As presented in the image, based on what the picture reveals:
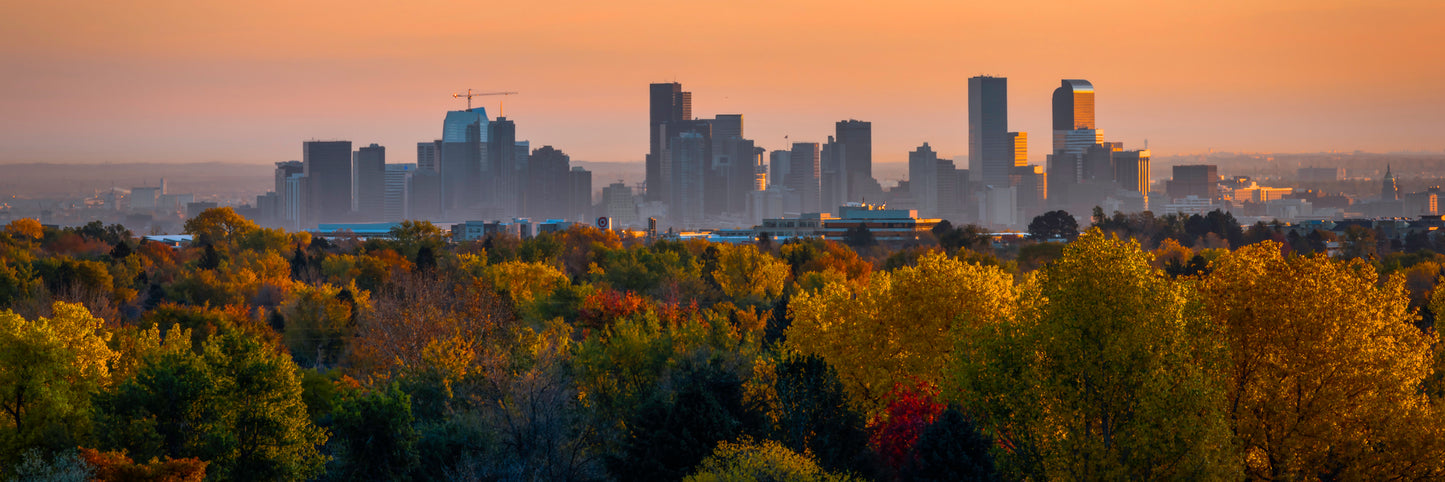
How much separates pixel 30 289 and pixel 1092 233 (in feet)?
220

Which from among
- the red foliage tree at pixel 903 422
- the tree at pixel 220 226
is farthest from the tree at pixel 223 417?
the tree at pixel 220 226

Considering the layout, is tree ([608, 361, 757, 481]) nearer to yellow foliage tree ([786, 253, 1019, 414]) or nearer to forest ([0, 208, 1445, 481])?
forest ([0, 208, 1445, 481])

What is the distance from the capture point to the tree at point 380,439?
3481 centimetres

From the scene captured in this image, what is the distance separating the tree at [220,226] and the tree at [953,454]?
124 metres

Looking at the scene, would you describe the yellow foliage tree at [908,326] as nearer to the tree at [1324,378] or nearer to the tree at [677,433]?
Result: the tree at [677,433]

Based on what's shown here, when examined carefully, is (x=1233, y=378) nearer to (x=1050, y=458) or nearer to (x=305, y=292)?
(x=1050, y=458)

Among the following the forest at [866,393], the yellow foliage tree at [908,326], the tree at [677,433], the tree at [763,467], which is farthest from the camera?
the yellow foliage tree at [908,326]

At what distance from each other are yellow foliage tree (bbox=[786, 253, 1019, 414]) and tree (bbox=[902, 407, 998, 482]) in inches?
373

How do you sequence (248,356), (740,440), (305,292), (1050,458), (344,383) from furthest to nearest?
(305,292)
(344,383)
(248,356)
(740,440)
(1050,458)

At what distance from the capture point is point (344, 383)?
47.3 metres

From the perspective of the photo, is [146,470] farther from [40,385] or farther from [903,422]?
[903,422]

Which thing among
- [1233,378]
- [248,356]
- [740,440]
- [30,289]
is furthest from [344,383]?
[30,289]

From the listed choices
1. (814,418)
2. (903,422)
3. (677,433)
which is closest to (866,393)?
(903,422)

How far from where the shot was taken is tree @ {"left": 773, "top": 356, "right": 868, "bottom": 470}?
34.7 meters
